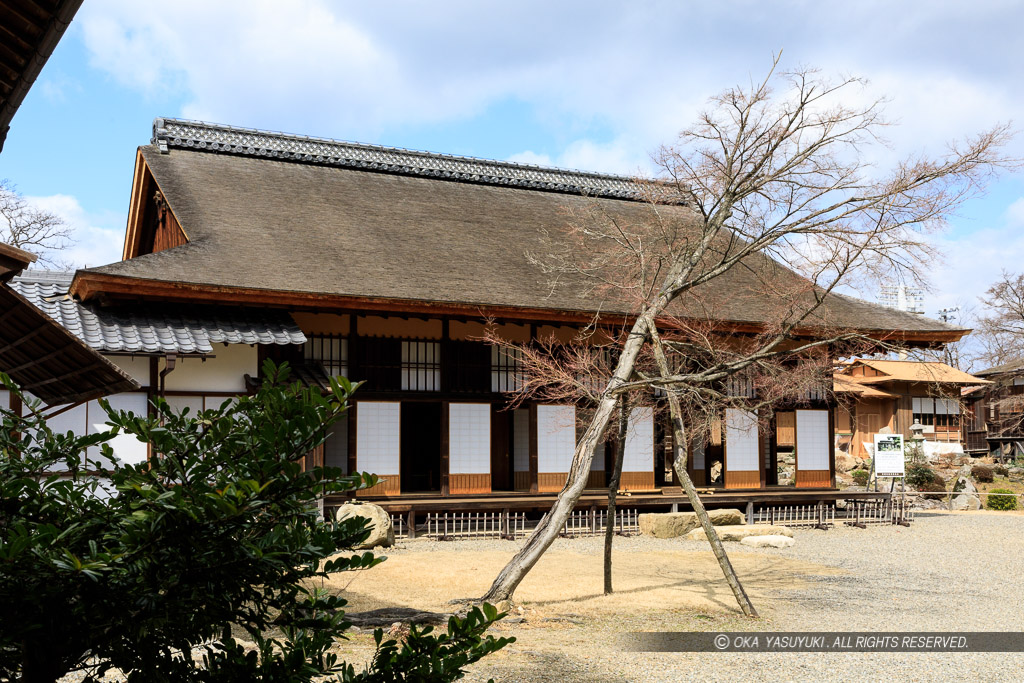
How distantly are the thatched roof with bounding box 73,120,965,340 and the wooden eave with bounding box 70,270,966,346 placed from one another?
3.4 inches

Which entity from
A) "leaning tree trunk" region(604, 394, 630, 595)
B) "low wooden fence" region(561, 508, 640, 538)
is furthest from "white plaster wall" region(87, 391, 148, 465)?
"low wooden fence" region(561, 508, 640, 538)

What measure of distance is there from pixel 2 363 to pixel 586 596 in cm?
635

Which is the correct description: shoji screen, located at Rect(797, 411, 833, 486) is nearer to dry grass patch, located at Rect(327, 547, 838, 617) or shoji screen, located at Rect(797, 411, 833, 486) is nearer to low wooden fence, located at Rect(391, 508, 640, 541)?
low wooden fence, located at Rect(391, 508, 640, 541)

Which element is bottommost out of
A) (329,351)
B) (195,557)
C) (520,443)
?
(520,443)

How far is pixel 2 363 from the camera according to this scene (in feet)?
23.0

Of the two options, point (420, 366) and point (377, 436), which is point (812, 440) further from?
point (377, 436)

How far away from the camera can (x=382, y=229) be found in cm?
1681

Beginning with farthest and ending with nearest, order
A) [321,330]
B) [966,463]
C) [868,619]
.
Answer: [966,463]
[321,330]
[868,619]

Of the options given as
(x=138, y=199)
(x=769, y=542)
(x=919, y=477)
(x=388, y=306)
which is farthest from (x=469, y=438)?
(x=919, y=477)

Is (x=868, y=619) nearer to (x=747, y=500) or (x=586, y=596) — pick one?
(x=586, y=596)

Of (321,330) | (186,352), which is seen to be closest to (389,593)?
(186,352)

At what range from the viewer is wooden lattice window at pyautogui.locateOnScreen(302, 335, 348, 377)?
46.7 ft

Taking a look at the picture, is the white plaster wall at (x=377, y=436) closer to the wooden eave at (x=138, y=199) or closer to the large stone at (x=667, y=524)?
the large stone at (x=667, y=524)

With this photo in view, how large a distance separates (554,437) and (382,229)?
521cm
